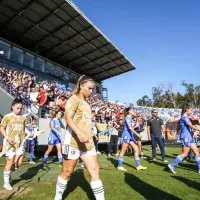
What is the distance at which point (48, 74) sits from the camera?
27484 mm

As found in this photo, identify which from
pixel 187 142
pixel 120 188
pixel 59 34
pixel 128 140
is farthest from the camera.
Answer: pixel 59 34

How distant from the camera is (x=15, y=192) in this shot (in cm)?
480

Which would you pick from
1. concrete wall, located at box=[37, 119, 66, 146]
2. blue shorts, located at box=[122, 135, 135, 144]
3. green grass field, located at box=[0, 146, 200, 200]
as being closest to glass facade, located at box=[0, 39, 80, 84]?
concrete wall, located at box=[37, 119, 66, 146]

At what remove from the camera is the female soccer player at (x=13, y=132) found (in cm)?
515

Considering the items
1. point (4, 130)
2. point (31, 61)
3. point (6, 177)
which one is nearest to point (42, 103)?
point (4, 130)

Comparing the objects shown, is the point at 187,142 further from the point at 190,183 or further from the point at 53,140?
the point at 53,140

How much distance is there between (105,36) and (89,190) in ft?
74.2

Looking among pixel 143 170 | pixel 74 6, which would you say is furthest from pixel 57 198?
pixel 74 6

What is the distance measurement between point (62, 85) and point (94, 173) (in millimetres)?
22342

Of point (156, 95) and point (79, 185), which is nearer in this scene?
point (79, 185)

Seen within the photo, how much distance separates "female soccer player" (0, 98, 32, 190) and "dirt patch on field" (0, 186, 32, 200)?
0.17 m

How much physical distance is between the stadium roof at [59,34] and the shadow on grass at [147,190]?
58.6 feet

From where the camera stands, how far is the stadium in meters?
5.05

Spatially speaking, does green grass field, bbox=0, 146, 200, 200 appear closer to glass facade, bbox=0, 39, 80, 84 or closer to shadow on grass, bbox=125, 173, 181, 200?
shadow on grass, bbox=125, 173, 181, 200
